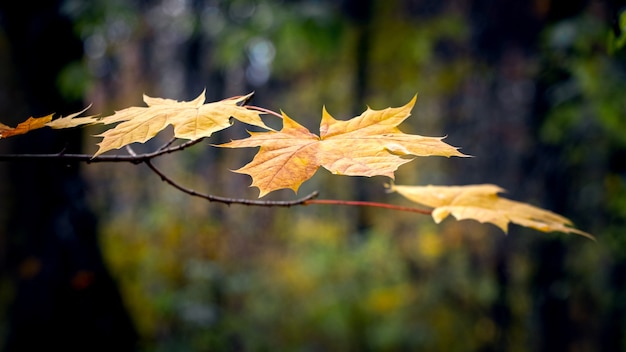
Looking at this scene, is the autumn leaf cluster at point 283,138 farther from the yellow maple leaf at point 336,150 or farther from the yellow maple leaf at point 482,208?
the yellow maple leaf at point 482,208

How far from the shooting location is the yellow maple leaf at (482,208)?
3.08 ft

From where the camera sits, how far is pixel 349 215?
5.83 meters

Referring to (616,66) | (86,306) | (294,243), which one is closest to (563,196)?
(616,66)

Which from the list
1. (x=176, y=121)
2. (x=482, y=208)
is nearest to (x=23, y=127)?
(x=176, y=121)

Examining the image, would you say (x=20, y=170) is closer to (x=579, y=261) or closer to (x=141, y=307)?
(x=141, y=307)

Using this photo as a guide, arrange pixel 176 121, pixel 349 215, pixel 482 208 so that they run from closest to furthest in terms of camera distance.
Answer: pixel 176 121 < pixel 482 208 < pixel 349 215

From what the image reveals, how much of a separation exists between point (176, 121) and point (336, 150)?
0.90 ft

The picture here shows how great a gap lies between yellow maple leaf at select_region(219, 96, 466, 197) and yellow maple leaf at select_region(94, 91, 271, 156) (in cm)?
4

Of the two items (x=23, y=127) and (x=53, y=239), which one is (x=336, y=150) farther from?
Result: (x=53, y=239)

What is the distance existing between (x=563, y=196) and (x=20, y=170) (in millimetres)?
3456

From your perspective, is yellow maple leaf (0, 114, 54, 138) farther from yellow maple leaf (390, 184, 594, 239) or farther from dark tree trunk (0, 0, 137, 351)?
dark tree trunk (0, 0, 137, 351)

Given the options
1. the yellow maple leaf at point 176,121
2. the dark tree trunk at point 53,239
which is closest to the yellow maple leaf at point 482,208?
the yellow maple leaf at point 176,121

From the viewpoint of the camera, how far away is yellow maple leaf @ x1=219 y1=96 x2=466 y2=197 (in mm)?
689

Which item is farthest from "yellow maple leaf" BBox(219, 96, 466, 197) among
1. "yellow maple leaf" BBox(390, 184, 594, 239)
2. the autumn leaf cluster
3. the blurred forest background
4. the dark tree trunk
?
the dark tree trunk
